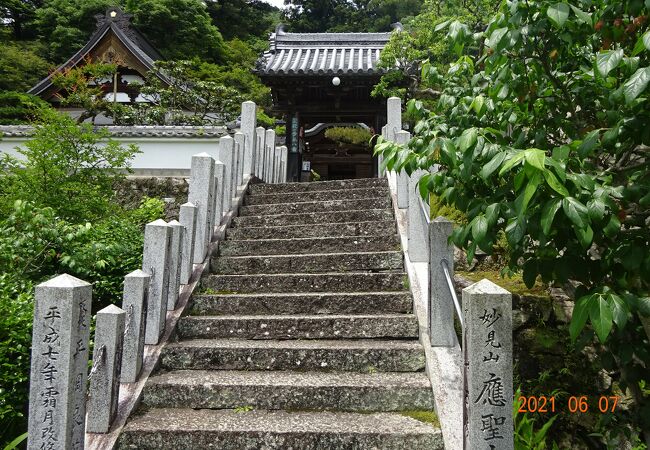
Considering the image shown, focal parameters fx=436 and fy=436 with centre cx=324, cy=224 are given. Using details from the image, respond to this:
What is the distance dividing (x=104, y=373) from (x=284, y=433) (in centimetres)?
115

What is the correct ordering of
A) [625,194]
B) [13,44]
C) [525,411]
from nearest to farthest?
[625,194], [525,411], [13,44]

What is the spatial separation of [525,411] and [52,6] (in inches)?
1005

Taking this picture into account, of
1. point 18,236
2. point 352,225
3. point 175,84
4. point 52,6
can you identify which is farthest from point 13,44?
point 352,225

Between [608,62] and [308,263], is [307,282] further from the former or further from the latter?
[608,62]

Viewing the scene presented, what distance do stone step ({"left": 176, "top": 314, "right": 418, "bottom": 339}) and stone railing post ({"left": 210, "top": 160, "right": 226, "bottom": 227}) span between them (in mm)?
1451

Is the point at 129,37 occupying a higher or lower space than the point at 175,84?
higher

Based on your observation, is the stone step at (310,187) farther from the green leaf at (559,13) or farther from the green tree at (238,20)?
the green tree at (238,20)

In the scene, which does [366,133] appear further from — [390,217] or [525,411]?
[525,411]

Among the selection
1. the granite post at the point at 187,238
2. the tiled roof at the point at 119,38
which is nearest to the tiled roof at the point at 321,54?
the tiled roof at the point at 119,38

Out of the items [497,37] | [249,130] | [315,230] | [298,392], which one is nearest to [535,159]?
[497,37]

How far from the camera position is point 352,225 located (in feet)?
15.9

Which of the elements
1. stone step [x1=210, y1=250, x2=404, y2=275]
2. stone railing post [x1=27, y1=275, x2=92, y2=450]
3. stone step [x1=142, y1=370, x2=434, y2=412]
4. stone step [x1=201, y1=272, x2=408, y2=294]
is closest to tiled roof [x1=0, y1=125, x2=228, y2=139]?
stone step [x1=210, y1=250, x2=404, y2=275]

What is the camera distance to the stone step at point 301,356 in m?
3.15

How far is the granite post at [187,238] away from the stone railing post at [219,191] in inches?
28.3
